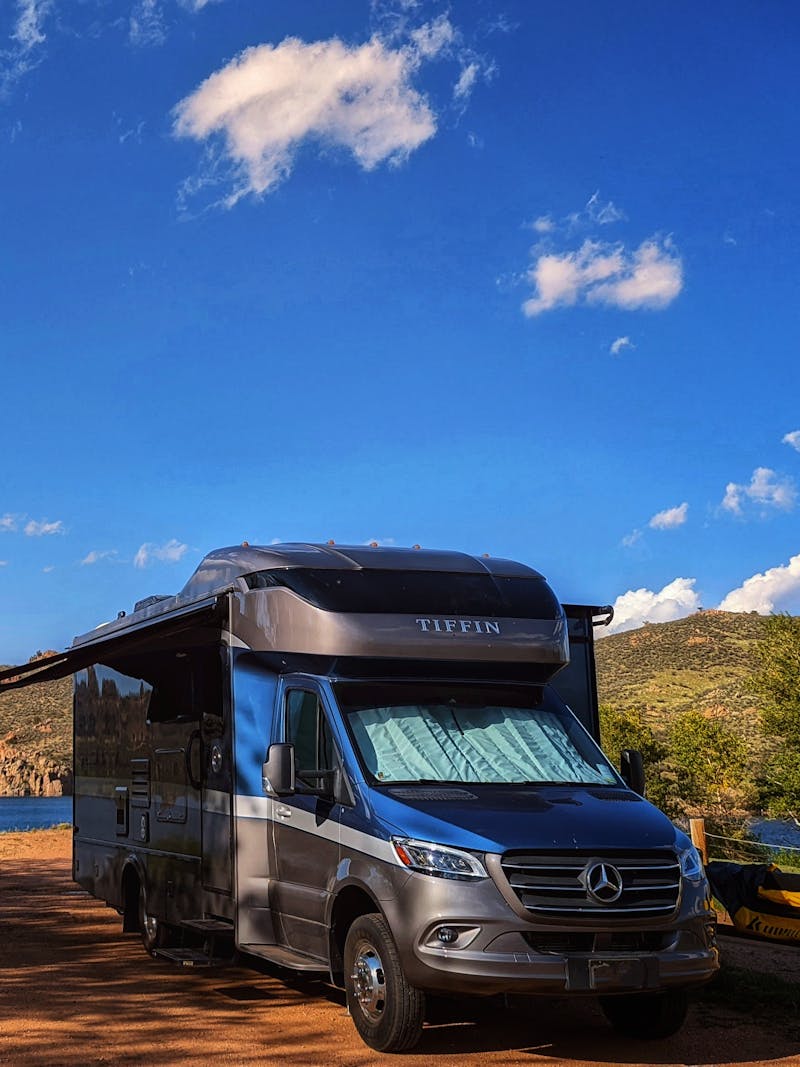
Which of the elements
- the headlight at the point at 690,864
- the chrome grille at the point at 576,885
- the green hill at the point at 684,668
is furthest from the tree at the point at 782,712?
the chrome grille at the point at 576,885

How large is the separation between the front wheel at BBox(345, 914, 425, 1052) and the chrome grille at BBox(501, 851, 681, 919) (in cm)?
90

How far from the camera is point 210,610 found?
32.6 ft

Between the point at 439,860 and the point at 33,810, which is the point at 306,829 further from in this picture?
the point at 33,810

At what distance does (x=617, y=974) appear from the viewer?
734cm

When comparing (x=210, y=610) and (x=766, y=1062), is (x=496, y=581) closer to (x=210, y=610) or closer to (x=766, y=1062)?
(x=210, y=610)

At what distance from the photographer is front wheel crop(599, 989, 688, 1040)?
27.1 feet

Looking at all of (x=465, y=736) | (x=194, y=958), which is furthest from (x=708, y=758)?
(x=465, y=736)

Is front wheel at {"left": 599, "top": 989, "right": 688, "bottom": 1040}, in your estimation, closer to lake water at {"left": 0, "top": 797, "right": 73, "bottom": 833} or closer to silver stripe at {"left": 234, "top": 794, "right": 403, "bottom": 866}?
silver stripe at {"left": 234, "top": 794, "right": 403, "bottom": 866}

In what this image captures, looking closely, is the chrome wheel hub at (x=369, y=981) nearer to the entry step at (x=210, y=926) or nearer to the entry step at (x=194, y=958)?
the entry step at (x=210, y=926)

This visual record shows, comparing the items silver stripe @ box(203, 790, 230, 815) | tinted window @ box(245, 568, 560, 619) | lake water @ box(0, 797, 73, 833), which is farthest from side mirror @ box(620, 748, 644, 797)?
lake water @ box(0, 797, 73, 833)

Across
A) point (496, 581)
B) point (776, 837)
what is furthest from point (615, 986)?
point (776, 837)

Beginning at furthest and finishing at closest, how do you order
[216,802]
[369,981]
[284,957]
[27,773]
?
[27,773], [216,802], [284,957], [369,981]

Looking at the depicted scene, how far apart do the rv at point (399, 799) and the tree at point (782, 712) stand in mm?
38667

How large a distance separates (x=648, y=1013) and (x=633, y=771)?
5.79 feet
